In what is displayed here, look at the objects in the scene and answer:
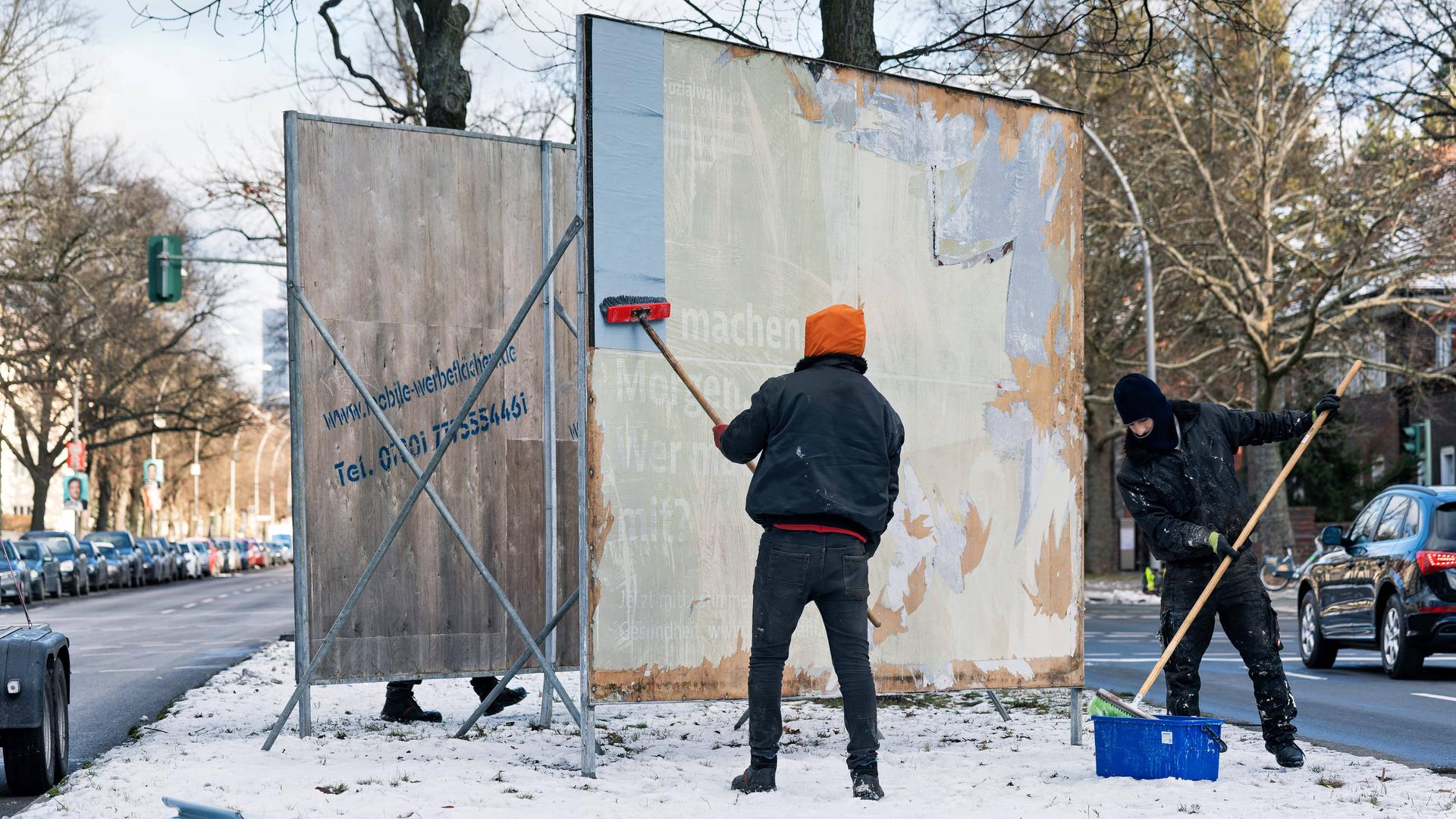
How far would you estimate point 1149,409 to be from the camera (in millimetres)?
7438

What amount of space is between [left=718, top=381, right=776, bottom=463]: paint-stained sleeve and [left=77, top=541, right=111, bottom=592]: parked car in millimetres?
36209

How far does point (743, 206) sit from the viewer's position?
7.66 meters

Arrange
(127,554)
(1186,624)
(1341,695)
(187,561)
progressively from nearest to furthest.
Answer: (1186,624) → (1341,695) → (127,554) → (187,561)

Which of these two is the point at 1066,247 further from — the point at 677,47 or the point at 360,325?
the point at 360,325

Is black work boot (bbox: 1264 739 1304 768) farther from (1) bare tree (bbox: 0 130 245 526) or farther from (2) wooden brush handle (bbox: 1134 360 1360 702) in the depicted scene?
(1) bare tree (bbox: 0 130 245 526)

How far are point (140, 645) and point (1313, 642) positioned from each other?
13.4 m

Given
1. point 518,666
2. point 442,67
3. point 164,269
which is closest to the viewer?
point 518,666

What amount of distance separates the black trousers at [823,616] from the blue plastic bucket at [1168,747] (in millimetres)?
1135

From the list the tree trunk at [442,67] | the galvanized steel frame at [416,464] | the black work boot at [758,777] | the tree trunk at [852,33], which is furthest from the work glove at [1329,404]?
the tree trunk at [442,67]

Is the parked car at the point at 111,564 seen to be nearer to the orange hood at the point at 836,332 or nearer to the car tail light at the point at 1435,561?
the car tail light at the point at 1435,561

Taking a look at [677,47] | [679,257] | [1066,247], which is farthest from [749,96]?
[1066,247]

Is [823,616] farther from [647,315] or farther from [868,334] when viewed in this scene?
[868,334]

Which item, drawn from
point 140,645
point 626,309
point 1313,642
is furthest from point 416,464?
point 140,645

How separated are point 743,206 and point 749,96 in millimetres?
531
